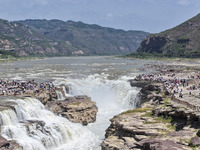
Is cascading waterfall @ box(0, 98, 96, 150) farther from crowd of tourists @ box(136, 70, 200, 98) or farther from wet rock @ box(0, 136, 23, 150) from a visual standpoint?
crowd of tourists @ box(136, 70, 200, 98)

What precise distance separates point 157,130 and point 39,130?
1602cm

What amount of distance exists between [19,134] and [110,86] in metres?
37.5

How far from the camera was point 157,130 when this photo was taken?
23812 millimetres

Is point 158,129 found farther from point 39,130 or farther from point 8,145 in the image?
point 8,145

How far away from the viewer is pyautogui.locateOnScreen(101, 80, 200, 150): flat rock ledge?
19.8 meters

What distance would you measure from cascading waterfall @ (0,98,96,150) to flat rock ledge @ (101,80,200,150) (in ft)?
22.0

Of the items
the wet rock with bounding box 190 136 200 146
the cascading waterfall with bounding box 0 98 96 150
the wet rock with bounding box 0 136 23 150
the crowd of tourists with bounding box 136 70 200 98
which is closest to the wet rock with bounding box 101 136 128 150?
the wet rock with bounding box 190 136 200 146

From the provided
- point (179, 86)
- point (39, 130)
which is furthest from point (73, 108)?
point (179, 86)

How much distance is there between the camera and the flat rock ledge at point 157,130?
64.8ft

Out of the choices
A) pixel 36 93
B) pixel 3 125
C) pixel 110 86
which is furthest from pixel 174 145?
pixel 110 86

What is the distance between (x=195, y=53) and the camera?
594ft

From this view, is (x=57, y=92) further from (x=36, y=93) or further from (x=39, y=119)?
(x=39, y=119)

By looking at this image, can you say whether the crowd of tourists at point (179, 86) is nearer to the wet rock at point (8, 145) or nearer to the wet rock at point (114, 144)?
the wet rock at point (114, 144)

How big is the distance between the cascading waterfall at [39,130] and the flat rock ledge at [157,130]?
6713mm
